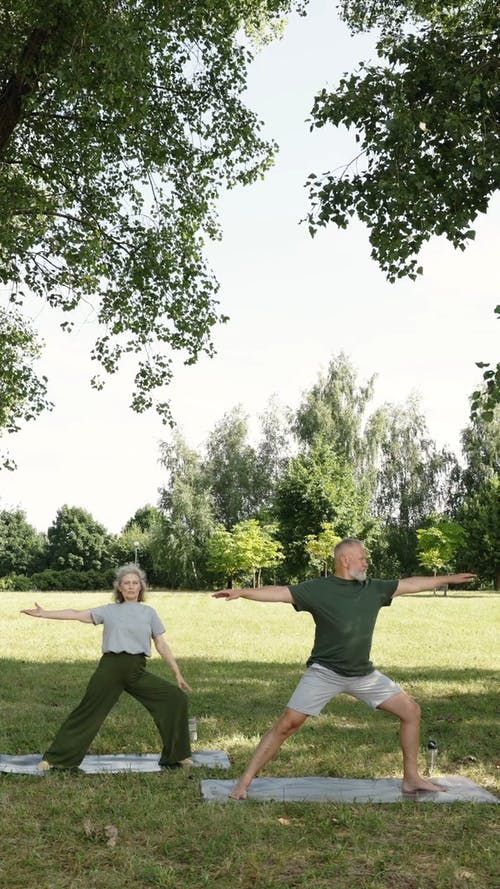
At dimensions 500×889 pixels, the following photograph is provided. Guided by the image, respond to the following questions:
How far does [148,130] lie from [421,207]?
296 inches

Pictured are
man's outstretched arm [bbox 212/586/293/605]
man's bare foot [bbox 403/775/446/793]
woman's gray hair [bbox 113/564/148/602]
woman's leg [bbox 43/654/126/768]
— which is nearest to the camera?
man's outstretched arm [bbox 212/586/293/605]

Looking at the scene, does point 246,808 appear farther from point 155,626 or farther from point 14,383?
point 14,383

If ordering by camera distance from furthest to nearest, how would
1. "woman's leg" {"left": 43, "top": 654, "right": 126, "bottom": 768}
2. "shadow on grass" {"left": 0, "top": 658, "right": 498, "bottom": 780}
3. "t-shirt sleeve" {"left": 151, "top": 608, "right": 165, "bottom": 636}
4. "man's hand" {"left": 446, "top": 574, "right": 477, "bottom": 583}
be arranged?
1. "shadow on grass" {"left": 0, "top": 658, "right": 498, "bottom": 780}
2. "t-shirt sleeve" {"left": 151, "top": 608, "right": 165, "bottom": 636}
3. "woman's leg" {"left": 43, "top": 654, "right": 126, "bottom": 768}
4. "man's hand" {"left": 446, "top": 574, "right": 477, "bottom": 583}

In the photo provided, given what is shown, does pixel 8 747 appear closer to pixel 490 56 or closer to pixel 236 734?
pixel 236 734

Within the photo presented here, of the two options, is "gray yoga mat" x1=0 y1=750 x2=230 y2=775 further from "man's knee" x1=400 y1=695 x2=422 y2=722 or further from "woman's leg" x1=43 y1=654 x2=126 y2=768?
"man's knee" x1=400 y1=695 x2=422 y2=722

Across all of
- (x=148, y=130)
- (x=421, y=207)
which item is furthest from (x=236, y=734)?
(x=148, y=130)

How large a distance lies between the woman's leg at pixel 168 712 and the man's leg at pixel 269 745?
1.30 m

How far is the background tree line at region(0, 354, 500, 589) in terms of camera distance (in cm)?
5341

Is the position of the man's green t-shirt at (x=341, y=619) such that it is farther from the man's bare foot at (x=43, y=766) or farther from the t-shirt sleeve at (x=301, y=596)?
the man's bare foot at (x=43, y=766)

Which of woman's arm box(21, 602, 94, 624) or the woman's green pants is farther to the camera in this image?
the woman's green pants

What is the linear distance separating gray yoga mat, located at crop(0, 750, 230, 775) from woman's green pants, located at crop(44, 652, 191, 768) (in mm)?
186

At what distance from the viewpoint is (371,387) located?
58.6m

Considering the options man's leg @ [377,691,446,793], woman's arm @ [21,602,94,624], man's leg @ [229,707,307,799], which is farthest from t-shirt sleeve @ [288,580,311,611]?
woman's arm @ [21,602,94,624]

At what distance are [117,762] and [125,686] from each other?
84 cm
